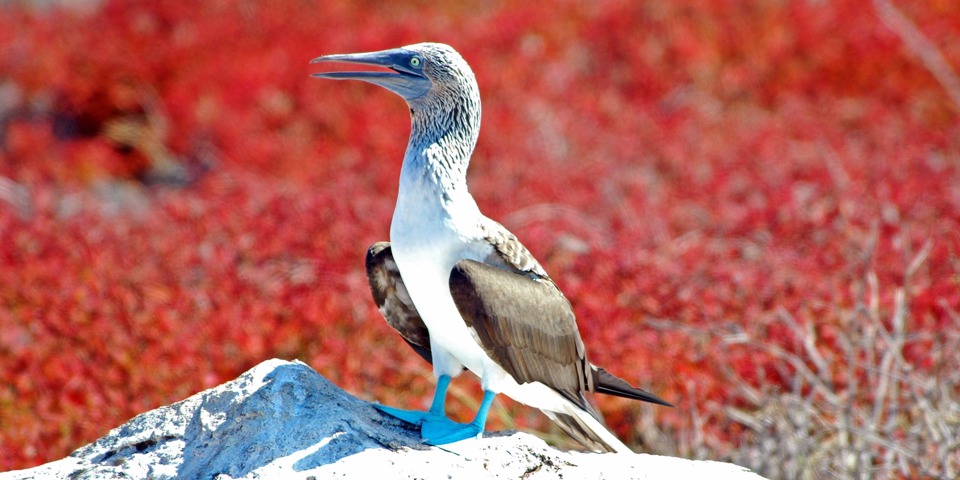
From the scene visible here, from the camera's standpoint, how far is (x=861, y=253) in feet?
22.2

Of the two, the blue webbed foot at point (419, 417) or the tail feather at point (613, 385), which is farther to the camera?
the tail feather at point (613, 385)

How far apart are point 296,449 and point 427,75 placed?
4.76 ft

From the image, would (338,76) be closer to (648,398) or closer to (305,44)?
(648,398)

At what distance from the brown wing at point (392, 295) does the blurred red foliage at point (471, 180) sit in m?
1.55

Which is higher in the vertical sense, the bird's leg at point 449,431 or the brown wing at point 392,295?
the brown wing at point 392,295

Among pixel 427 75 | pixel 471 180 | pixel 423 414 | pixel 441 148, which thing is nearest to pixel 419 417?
pixel 423 414

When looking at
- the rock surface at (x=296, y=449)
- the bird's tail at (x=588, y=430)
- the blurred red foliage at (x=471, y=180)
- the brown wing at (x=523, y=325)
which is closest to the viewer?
the rock surface at (x=296, y=449)

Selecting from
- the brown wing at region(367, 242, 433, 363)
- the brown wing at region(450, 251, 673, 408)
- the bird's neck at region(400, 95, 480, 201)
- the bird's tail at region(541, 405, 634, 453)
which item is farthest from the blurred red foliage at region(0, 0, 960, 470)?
the bird's neck at region(400, 95, 480, 201)

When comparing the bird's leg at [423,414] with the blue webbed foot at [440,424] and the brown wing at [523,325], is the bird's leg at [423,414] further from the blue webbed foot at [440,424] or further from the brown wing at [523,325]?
the brown wing at [523,325]

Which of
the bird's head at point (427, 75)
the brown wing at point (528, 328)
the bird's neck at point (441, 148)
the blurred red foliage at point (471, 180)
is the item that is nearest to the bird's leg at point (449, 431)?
the brown wing at point (528, 328)

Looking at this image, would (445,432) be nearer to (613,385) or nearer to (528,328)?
(528,328)

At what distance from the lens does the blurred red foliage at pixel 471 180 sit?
19.3 ft

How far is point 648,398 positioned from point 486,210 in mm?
4310

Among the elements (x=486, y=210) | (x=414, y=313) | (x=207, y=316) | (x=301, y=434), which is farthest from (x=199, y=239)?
(x=301, y=434)
